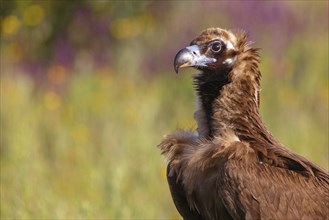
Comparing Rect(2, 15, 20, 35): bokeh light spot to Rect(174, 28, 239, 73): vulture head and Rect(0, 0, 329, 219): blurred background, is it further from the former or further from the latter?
Rect(174, 28, 239, 73): vulture head

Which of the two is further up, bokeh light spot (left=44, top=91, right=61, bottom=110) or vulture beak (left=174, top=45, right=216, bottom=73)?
vulture beak (left=174, top=45, right=216, bottom=73)

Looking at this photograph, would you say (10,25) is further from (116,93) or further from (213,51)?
(213,51)

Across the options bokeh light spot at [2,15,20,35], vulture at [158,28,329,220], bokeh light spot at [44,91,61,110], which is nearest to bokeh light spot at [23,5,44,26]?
bokeh light spot at [2,15,20,35]

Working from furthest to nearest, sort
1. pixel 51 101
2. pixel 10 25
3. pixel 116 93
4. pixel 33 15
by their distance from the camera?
1. pixel 33 15
2. pixel 10 25
3. pixel 116 93
4. pixel 51 101

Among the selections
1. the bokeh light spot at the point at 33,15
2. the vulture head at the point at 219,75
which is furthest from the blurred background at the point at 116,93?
the vulture head at the point at 219,75

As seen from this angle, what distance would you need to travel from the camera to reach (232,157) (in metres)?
5.32

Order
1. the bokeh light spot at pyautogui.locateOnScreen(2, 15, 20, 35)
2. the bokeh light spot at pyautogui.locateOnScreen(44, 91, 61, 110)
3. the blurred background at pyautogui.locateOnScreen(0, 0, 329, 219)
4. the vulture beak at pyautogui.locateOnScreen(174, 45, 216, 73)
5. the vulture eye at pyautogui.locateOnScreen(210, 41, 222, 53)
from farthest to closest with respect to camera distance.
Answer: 1. the bokeh light spot at pyautogui.locateOnScreen(2, 15, 20, 35)
2. the bokeh light spot at pyautogui.locateOnScreen(44, 91, 61, 110)
3. the blurred background at pyautogui.locateOnScreen(0, 0, 329, 219)
4. the vulture eye at pyautogui.locateOnScreen(210, 41, 222, 53)
5. the vulture beak at pyautogui.locateOnScreen(174, 45, 216, 73)

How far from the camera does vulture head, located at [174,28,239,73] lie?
5.71m

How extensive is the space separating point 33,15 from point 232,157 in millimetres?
6626

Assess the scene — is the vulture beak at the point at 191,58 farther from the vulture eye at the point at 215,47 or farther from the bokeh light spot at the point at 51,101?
the bokeh light spot at the point at 51,101

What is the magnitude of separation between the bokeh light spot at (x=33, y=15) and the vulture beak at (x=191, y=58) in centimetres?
603

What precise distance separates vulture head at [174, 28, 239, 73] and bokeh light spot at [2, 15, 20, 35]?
564 centimetres

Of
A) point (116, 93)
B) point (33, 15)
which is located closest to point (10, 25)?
point (33, 15)

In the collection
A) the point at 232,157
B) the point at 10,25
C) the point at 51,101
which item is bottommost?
the point at 232,157
